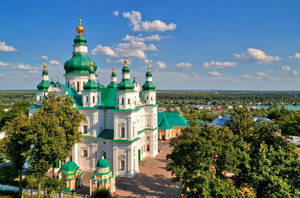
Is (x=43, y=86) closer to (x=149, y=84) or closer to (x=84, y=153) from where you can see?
(x=84, y=153)

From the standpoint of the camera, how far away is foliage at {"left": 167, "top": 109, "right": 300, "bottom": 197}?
1049 cm

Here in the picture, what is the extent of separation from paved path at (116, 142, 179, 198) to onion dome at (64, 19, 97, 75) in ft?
45.7

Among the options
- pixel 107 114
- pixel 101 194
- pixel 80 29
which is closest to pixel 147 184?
pixel 101 194

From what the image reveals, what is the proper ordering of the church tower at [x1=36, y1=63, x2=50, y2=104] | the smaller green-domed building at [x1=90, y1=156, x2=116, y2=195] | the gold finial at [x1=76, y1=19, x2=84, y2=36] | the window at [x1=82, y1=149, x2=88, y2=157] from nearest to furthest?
the smaller green-domed building at [x1=90, y1=156, x2=116, y2=195], the window at [x1=82, y1=149, x2=88, y2=157], the church tower at [x1=36, y1=63, x2=50, y2=104], the gold finial at [x1=76, y1=19, x2=84, y2=36]

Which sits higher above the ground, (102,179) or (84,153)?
(84,153)

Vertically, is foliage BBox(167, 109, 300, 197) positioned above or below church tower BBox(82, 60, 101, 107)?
below

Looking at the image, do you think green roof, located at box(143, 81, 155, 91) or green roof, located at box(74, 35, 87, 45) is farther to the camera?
green roof, located at box(143, 81, 155, 91)

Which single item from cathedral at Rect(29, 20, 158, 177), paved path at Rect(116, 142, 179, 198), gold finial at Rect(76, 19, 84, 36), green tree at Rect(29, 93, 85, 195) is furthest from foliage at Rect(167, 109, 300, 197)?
gold finial at Rect(76, 19, 84, 36)

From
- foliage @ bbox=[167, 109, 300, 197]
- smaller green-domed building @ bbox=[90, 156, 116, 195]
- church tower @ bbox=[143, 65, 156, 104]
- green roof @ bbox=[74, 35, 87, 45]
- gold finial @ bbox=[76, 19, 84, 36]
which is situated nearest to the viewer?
foliage @ bbox=[167, 109, 300, 197]

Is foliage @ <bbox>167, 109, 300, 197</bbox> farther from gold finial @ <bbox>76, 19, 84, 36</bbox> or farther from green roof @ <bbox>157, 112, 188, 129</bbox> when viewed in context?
green roof @ <bbox>157, 112, 188, 129</bbox>

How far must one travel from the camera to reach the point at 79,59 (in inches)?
1046

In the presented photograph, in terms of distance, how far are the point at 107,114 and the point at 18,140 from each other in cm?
979

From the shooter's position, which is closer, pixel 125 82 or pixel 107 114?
pixel 125 82

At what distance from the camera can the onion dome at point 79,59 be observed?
86.5 ft
